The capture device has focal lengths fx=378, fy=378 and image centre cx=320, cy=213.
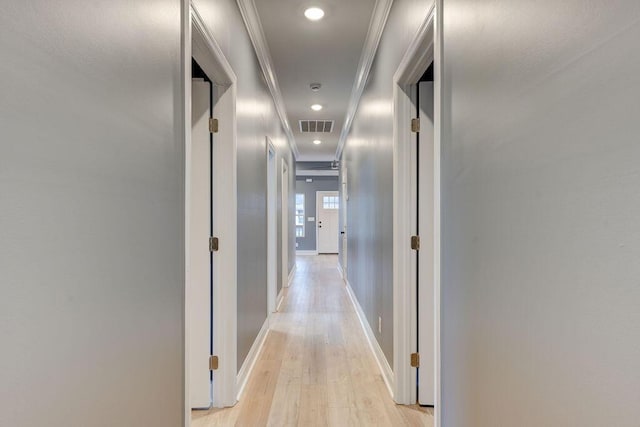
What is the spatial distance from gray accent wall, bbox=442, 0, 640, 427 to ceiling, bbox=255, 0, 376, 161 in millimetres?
1550

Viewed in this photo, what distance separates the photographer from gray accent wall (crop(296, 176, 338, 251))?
1152cm

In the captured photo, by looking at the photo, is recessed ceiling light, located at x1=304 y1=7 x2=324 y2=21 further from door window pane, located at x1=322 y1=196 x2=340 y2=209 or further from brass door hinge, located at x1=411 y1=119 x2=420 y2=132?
door window pane, located at x1=322 y1=196 x2=340 y2=209

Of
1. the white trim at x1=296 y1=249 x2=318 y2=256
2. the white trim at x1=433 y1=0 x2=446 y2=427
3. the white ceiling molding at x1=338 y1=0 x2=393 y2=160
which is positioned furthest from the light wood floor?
the white trim at x1=296 y1=249 x2=318 y2=256

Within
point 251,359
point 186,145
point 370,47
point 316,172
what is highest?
point 370,47

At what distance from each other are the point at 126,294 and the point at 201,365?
1.35m

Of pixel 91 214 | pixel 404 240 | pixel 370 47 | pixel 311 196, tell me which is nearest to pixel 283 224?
pixel 370 47

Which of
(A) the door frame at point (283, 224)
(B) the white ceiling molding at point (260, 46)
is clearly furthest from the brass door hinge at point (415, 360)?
(A) the door frame at point (283, 224)

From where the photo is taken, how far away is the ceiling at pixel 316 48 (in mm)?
2658

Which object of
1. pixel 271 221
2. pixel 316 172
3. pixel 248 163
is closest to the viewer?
pixel 248 163

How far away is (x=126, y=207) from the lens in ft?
3.49

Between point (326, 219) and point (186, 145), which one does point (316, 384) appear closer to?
point (186, 145)

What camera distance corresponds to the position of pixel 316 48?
329cm

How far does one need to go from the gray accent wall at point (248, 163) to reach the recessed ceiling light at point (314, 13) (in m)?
0.47

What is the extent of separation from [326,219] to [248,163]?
8.82m
